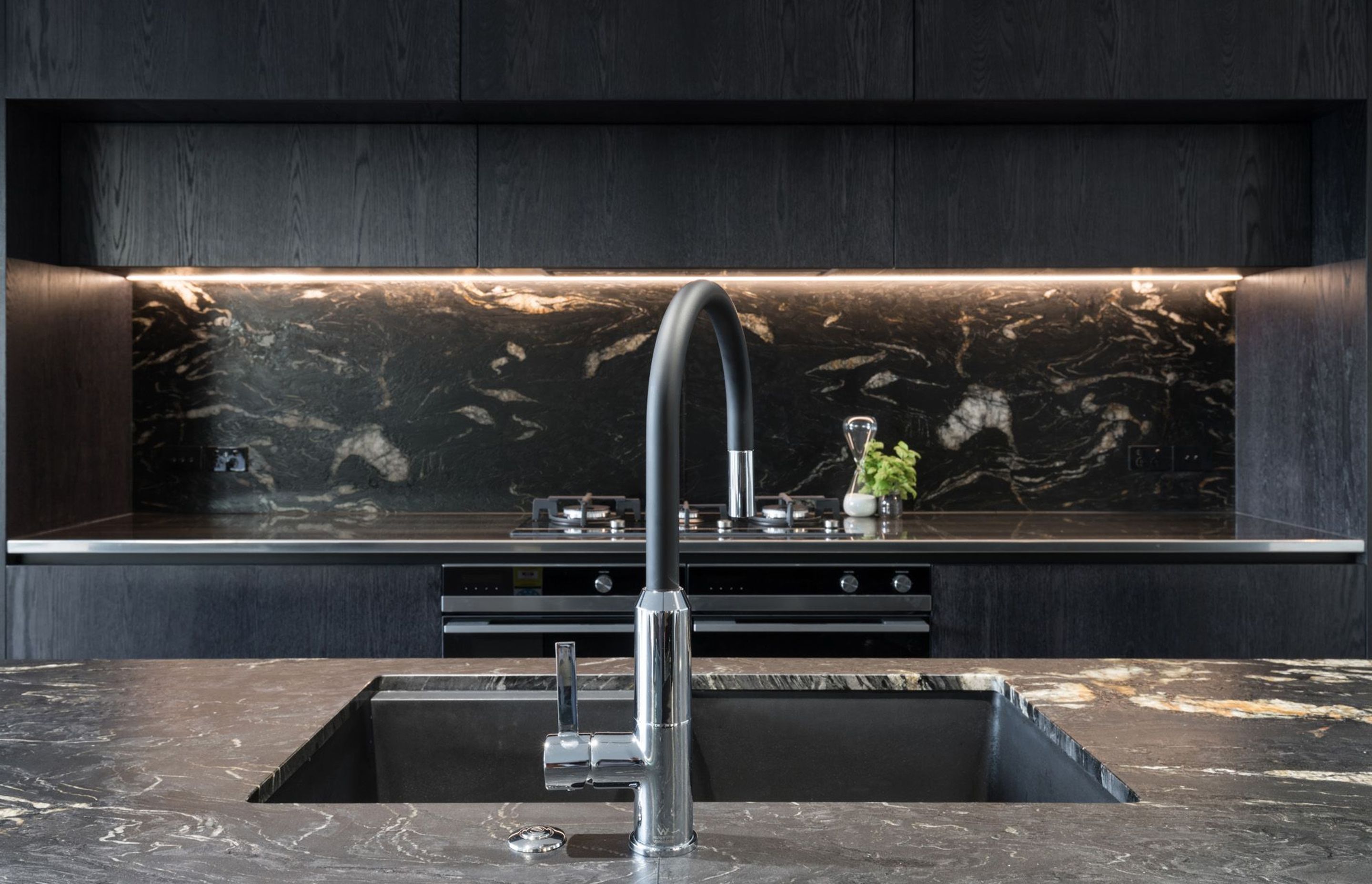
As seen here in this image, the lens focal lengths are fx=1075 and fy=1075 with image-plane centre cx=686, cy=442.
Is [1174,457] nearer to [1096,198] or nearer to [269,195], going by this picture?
[1096,198]

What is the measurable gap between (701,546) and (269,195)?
1523 millimetres

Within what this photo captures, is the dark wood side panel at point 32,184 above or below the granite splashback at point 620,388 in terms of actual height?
above

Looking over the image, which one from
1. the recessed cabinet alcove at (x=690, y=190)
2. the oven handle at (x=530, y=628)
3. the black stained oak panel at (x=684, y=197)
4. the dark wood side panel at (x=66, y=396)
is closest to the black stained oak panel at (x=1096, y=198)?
the recessed cabinet alcove at (x=690, y=190)

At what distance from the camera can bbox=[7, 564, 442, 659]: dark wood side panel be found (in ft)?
8.88

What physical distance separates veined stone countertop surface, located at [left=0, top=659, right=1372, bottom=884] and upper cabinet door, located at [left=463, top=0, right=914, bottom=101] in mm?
1952

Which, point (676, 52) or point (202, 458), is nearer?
point (676, 52)

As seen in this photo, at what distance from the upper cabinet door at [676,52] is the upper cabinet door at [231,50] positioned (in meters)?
0.13

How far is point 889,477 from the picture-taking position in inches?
124

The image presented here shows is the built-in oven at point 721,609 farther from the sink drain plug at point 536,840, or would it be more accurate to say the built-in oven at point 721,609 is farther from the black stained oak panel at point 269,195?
the sink drain plug at point 536,840

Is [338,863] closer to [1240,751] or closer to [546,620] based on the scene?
[1240,751]

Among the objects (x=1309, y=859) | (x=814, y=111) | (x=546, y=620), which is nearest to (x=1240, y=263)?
(x=814, y=111)

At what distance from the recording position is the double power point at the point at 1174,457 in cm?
337

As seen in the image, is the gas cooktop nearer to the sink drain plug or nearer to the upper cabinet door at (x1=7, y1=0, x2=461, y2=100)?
the upper cabinet door at (x1=7, y1=0, x2=461, y2=100)

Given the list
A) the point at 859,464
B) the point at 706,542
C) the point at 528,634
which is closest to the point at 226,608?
the point at 528,634
